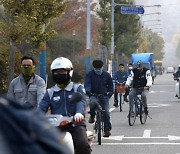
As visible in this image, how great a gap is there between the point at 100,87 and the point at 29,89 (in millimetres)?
5721

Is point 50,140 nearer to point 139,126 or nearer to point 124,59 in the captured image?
point 139,126

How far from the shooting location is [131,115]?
19.7m

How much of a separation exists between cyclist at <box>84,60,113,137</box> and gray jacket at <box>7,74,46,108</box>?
5.36 m

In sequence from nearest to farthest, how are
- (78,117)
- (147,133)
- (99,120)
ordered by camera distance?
(78,117) < (99,120) < (147,133)

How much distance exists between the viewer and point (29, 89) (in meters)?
9.58

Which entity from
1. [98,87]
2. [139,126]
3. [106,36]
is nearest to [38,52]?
[139,126]

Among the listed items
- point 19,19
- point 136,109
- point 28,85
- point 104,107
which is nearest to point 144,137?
point 104,107

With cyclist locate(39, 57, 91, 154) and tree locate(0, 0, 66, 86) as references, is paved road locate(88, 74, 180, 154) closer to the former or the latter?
tree locate(0, 0, 66, 86)

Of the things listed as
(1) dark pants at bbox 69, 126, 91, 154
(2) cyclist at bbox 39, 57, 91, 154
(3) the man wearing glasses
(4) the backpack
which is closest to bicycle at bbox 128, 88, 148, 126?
(3) the man wearing glasses

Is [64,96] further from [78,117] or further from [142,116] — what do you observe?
[142,116]

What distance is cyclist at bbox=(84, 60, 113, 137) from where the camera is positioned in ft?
49.4

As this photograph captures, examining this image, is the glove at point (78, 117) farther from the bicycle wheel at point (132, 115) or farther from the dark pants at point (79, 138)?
the bicycle wheel at point (132, 115)

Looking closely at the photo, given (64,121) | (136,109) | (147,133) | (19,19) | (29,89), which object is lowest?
(147,133)

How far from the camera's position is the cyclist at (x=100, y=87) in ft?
49.4
